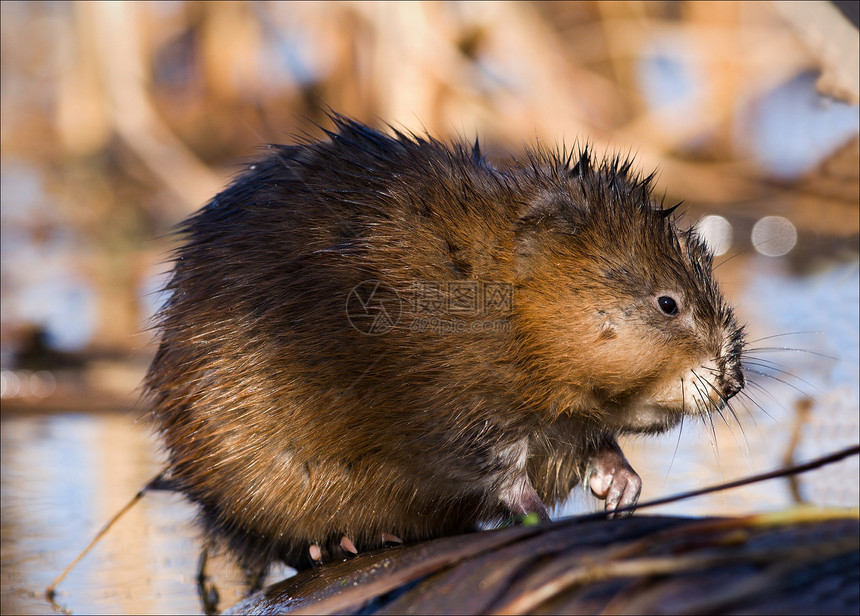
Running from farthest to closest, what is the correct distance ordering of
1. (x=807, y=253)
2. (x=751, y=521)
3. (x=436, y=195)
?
(x=807, y=253) → (x=436, y=195) → (x=751, y=521)

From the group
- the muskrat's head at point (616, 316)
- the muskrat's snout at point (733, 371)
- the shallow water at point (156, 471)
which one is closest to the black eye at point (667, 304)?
the muskrat's head at point (616, 316)

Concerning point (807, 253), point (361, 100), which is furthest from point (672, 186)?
point (361, 100)

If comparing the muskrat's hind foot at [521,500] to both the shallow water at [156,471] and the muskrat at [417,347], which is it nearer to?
the muskrat at [417,347]

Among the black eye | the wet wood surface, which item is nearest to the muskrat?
the black eye

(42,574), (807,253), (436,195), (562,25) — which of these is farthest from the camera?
(562,25)

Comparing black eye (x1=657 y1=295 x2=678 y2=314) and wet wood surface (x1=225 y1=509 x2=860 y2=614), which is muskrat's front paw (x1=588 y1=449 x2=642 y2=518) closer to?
black eye (x1=657 y1=295 x2=678 y2=314)

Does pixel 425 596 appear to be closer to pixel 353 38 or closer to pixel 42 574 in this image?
pixel 42 574
